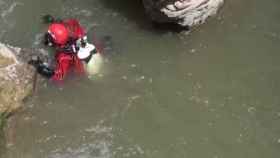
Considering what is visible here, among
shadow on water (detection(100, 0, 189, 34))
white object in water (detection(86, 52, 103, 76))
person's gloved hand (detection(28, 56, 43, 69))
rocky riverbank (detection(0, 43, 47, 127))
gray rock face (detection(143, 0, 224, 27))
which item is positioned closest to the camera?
rocky riverbank (detection(0, 43, 47, 127))

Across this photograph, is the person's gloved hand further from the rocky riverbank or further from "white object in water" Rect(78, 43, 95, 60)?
"white object in water" Rect(78, 43, 95, 60)

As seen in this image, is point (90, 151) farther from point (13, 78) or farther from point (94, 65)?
point (13, 78)

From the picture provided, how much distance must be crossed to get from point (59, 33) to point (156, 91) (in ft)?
5.78

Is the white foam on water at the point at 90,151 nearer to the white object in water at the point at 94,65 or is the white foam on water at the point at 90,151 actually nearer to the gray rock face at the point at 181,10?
the white object in water at the point at 94,65

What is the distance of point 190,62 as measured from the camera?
354 inches

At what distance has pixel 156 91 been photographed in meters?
8.63

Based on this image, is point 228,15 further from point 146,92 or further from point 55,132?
point 55,132

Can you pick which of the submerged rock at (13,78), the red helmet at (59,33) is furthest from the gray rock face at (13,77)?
the red helmet at (59,33)

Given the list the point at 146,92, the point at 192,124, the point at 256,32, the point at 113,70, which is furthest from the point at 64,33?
the point at 256,32

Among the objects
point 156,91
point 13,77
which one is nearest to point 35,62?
point 13,77

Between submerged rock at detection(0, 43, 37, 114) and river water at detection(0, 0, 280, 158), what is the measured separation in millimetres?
209

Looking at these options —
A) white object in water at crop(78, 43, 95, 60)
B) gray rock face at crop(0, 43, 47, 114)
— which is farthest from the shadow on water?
gray rock face at crop(0, 43, 47, 114)

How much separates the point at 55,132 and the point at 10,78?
1.12 m

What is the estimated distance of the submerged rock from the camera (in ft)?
27.3
